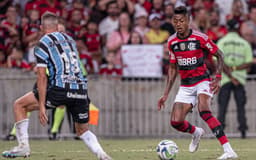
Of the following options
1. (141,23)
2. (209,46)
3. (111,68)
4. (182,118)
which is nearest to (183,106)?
(182,118)

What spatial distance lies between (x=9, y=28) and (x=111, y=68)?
3.05m

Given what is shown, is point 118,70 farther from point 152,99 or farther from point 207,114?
point 207,114

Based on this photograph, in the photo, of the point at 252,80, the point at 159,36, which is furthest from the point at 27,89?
the point at 252,80

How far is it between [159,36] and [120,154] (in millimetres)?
7402

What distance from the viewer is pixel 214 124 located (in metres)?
10.8

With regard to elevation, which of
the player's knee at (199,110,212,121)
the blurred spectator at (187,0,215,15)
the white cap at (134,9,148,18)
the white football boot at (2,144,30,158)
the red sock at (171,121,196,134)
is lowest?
the white football boot at (2,144,30,158)

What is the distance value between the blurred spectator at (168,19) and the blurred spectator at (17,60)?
12.4 ft

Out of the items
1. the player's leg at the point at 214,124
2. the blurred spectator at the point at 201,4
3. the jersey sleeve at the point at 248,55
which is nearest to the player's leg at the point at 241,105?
the jersey sleeve at the point at 248,55

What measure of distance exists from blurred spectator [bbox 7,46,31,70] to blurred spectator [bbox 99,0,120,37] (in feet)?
8.30

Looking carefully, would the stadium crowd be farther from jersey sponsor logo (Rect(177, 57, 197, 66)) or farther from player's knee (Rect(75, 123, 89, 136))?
player's knee (Rect(75, 123, 89, 136))

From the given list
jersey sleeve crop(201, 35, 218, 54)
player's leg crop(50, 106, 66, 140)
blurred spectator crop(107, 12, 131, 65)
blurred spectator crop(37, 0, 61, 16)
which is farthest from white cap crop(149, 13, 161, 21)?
jersey sleeve crop(201, 35, 218, 54)

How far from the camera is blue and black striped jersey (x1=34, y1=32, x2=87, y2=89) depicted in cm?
1006

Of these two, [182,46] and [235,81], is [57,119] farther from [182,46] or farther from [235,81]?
[182,46]

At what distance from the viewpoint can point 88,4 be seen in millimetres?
20344
